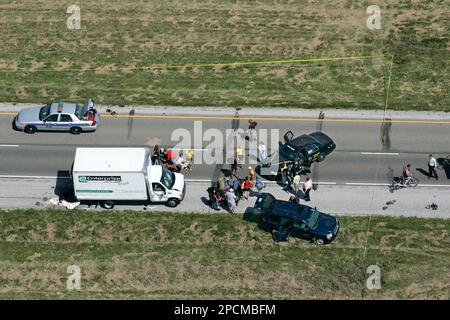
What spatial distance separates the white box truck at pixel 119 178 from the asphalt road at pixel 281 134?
3.11 m

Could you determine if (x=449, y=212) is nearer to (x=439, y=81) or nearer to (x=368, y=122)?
(x=368, y=122)

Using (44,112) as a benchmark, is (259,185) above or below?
below

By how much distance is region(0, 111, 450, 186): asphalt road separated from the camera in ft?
123

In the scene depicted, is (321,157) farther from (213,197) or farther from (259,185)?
(213,197)

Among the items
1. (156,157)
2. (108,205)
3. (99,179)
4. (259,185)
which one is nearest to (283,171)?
(259,185)

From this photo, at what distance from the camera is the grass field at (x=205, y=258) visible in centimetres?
3108

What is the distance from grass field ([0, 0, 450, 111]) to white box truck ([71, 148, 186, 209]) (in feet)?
30.4

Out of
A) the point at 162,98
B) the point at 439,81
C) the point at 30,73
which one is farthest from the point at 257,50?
the point at 30,73

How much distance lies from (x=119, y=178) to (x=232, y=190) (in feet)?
19.3

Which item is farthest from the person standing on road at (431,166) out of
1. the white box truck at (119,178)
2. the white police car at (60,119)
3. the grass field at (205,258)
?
the white police car at (60,119)

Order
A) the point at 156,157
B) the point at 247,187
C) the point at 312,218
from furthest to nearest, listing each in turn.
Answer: the point at 156,157, the point at 247,187, the point at 312,218

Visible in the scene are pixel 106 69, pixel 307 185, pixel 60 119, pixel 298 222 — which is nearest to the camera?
pixel 298 222

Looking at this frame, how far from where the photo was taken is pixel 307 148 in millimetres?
37281

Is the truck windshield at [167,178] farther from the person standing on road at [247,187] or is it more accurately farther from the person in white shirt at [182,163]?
the person standing on road at [247,187]
